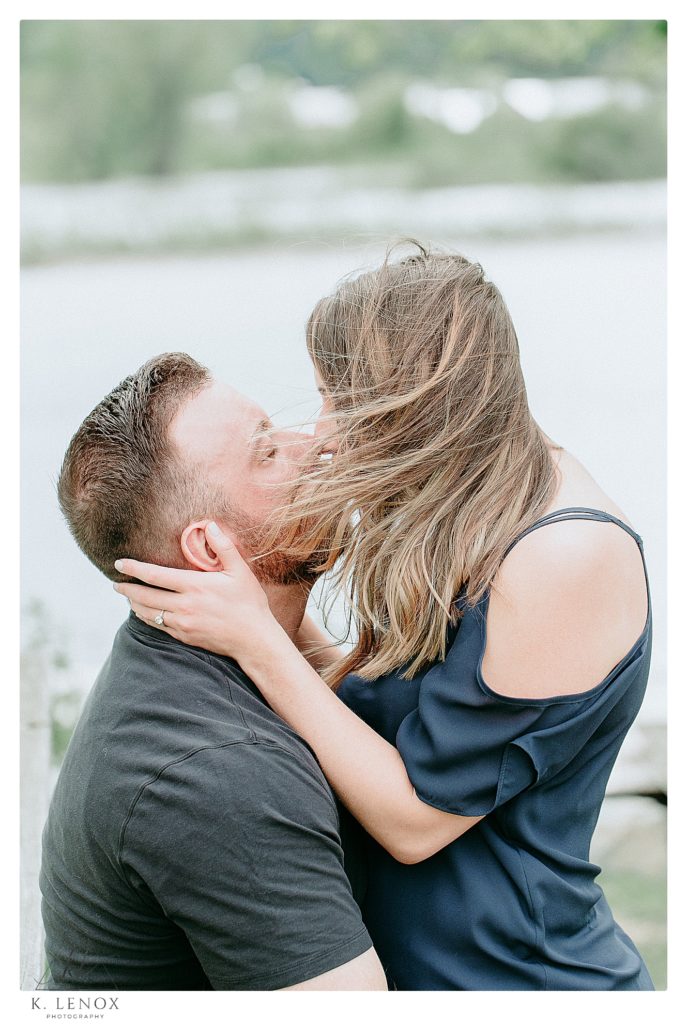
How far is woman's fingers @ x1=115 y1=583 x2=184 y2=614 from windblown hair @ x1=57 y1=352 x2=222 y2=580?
0.24 feet

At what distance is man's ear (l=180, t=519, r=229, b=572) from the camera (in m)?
1.68

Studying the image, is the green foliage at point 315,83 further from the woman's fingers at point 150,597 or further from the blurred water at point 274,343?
the woman's fingers at point 150,597

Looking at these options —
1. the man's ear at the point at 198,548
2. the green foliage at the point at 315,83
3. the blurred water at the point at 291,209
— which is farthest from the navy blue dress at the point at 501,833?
the blurred water at the point at 291,209

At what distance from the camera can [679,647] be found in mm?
2102

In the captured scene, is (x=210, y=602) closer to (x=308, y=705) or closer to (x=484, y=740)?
(x=308, y=705)

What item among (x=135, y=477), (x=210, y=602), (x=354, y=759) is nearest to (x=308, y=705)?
(x=354, y=759)

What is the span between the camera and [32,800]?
8.41 ft

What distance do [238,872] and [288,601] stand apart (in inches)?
23.5

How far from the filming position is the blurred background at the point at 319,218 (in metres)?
2.57
